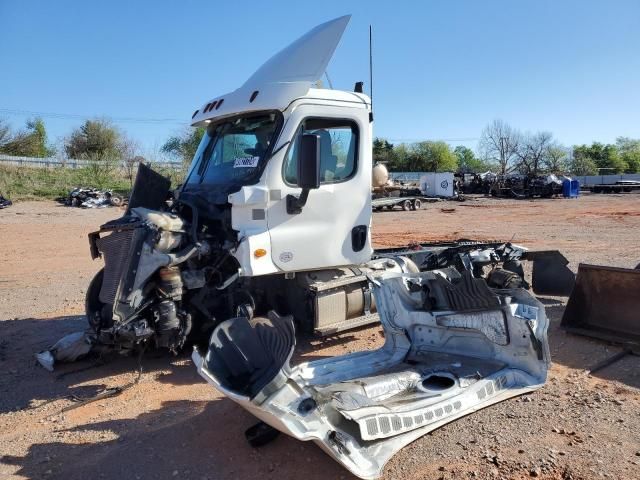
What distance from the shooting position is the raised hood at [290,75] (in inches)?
203

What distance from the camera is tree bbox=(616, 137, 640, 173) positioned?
268ft

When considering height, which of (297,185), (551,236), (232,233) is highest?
(297,185)

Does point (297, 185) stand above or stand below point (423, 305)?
above

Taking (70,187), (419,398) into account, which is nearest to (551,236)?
(419,398)

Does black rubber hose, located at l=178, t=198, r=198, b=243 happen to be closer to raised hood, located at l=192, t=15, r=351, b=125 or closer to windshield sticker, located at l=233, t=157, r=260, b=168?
windshield sticker, located at l=233, t=157, r=260, b=168

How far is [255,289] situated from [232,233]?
0.75m

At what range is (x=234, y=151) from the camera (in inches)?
222

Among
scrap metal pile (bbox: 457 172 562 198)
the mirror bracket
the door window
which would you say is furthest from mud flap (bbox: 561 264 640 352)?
scrap metal pile (bbox: 457 172 562 198)

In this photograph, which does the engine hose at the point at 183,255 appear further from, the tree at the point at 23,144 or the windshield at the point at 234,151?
the tree at the point at 23,144

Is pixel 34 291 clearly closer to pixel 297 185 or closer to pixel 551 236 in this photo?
pixel 297 185

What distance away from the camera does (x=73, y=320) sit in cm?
727

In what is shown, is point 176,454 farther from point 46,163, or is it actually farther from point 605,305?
point 46,163

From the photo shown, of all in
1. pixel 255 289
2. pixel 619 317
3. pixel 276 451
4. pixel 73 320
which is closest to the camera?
pixel 276 451

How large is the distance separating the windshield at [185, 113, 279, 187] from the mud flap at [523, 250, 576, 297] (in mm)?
4826
